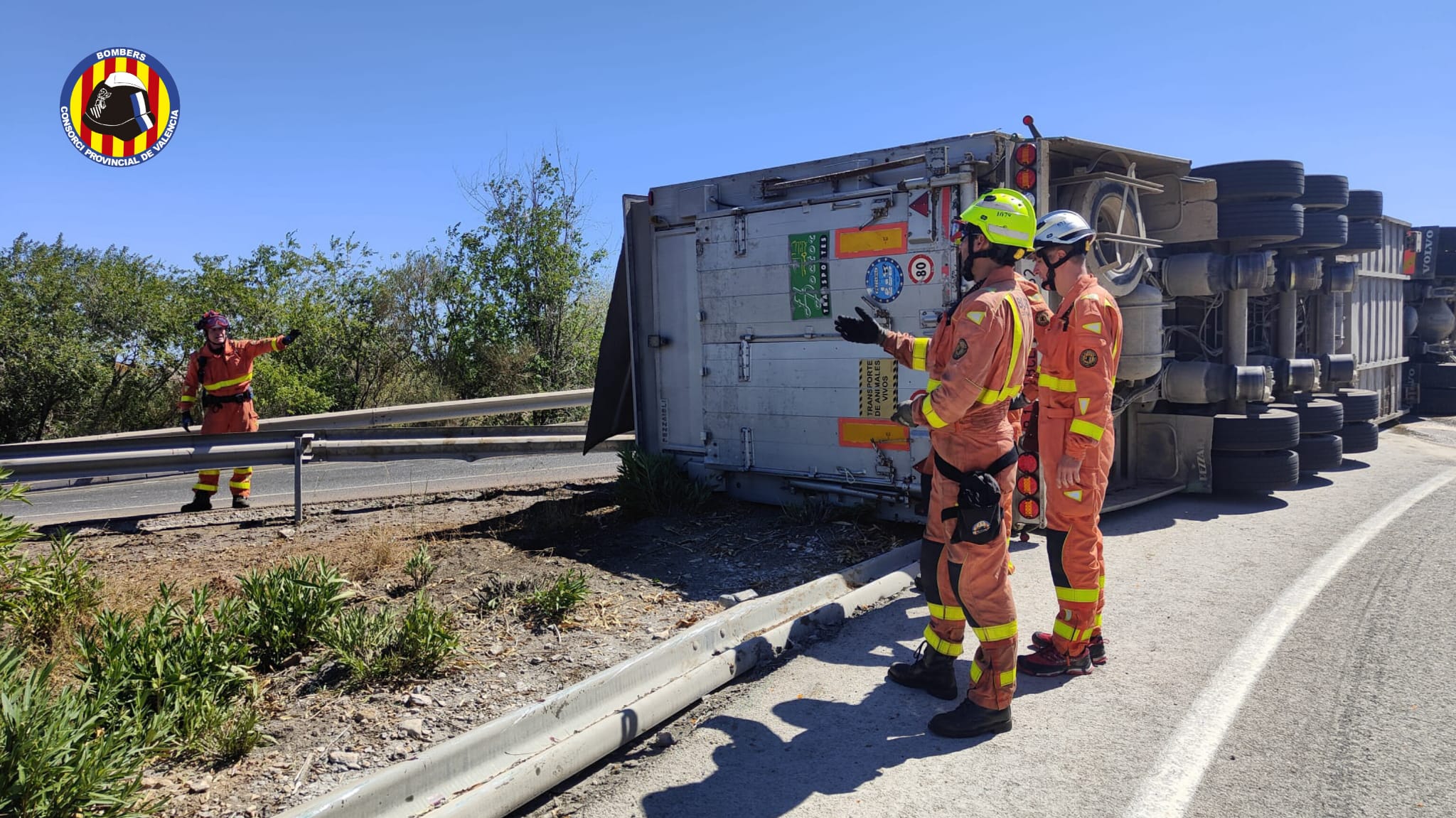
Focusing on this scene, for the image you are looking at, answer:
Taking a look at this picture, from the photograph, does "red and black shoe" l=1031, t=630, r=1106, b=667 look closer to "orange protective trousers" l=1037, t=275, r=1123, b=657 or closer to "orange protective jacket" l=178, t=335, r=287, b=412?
"orange protective trousers" l=1037, t=275, r=1123, b=657

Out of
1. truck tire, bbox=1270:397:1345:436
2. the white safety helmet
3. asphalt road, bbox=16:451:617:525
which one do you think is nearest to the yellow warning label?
the white safety helmet

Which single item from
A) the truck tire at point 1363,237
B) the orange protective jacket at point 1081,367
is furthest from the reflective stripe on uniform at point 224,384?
the truck tire at point 1363,237

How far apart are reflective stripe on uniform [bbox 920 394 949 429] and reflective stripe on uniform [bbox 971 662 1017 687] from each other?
106 centimetres

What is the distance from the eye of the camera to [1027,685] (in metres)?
4.44

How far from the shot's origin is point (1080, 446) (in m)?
4.69

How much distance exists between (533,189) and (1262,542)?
44.0ft

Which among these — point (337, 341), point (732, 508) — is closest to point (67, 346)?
point (337, 341)

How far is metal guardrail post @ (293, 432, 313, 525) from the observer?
24.8 feet

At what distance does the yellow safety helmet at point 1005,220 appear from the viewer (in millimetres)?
4172

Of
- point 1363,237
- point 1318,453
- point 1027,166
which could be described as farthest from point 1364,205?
point 1027,166

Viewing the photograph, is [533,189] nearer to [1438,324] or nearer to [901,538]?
[901,538]

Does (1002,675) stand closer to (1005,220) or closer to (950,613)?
(950,613)

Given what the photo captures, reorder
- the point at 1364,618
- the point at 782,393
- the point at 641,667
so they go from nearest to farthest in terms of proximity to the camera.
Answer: the point at 641,667
the point at 1364,618
the point at 782,393

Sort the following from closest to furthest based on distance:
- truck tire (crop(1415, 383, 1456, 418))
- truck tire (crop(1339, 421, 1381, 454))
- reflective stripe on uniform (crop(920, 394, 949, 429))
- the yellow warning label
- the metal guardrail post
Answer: reflective stripe on uniform (crop(920, 394, 949, 429)) → the yellow warning label → the metal guardrail post → truck tire (crop(1339, 421, 1381, 454)) → truck tire (crop(1415, 383, 1456, 418))
